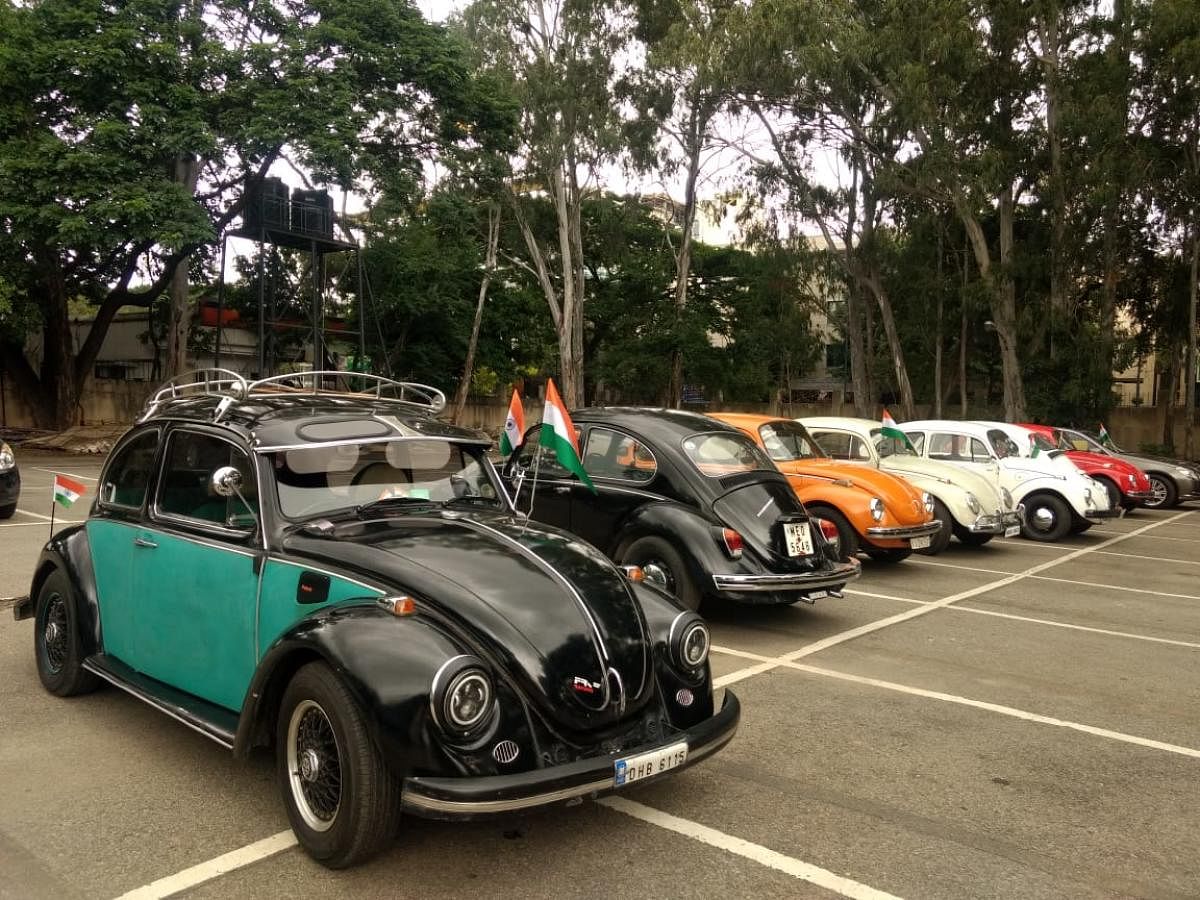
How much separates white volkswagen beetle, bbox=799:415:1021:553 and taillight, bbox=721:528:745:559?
4471mm

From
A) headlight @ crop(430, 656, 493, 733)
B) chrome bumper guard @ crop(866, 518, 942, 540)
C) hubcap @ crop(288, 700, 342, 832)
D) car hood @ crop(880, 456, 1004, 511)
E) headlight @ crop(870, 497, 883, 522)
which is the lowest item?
hubcap @ crop(288, 700, 342, 832)

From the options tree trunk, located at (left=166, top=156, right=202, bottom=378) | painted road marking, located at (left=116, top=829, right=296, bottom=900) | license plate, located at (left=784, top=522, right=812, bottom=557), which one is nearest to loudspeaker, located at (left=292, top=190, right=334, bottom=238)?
tree trunk, located at (left=166, top=156, right=202, bottom=378)

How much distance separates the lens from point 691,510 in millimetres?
7738

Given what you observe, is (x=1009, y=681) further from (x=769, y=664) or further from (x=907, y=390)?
(x=907, y=390)

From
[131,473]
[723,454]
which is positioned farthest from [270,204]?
[131,473]

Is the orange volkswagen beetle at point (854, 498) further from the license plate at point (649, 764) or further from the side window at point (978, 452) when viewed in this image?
the license plate at point (649, 764)

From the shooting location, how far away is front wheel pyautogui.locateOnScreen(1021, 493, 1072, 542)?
1434cm

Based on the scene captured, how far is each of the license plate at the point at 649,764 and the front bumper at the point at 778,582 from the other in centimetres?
357

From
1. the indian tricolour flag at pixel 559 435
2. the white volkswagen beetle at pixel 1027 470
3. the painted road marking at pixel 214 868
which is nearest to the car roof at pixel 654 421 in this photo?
the indian tricolour flag at pixel 559 435

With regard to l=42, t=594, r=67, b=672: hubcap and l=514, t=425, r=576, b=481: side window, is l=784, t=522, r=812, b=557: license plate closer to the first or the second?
l=514, t=425, r=576, b=481: side window

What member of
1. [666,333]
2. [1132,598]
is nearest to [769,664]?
[1132,598]

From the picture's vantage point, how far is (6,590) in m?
8.50

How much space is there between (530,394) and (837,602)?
44842mm

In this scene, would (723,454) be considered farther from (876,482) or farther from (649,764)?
(649,764)
